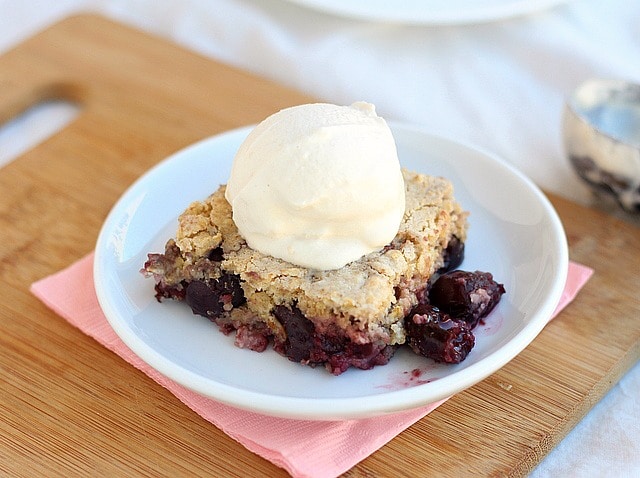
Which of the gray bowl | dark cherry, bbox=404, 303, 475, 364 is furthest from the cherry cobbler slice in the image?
the gray bowl

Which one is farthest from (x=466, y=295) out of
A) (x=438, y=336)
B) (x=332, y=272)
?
(x=332, y=272)

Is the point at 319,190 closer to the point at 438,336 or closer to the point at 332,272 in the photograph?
the point at 332,272

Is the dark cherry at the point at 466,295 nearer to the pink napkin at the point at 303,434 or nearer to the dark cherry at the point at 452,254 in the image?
the dark cherry at the point at 452,254

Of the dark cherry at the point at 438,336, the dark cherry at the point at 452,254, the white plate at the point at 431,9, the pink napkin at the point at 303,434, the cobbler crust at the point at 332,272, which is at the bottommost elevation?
the pink napkin at the point at 303,434

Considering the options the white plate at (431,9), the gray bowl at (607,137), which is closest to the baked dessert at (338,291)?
the gray bowl at (607,137)

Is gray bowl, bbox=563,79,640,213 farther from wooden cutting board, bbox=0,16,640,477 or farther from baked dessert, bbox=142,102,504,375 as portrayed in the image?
baked dessert, bbox=142,102,504,375

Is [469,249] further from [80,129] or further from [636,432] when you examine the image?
[80,129]
